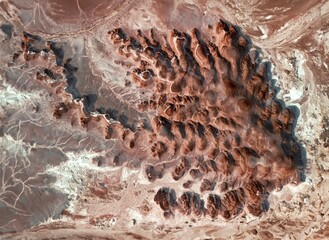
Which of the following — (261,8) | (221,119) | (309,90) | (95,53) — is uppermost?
(261,8)

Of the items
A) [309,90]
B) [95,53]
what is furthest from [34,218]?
[309,90]

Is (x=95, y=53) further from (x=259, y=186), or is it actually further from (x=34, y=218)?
(x=259, y=186)

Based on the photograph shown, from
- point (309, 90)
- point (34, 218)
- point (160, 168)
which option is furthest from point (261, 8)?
point (34, 218)

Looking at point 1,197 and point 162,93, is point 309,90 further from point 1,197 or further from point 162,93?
point 1,197

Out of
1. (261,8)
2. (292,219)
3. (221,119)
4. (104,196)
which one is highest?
(261,8)

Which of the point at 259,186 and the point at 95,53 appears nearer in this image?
the point at 259,186

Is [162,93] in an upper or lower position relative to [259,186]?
upper
